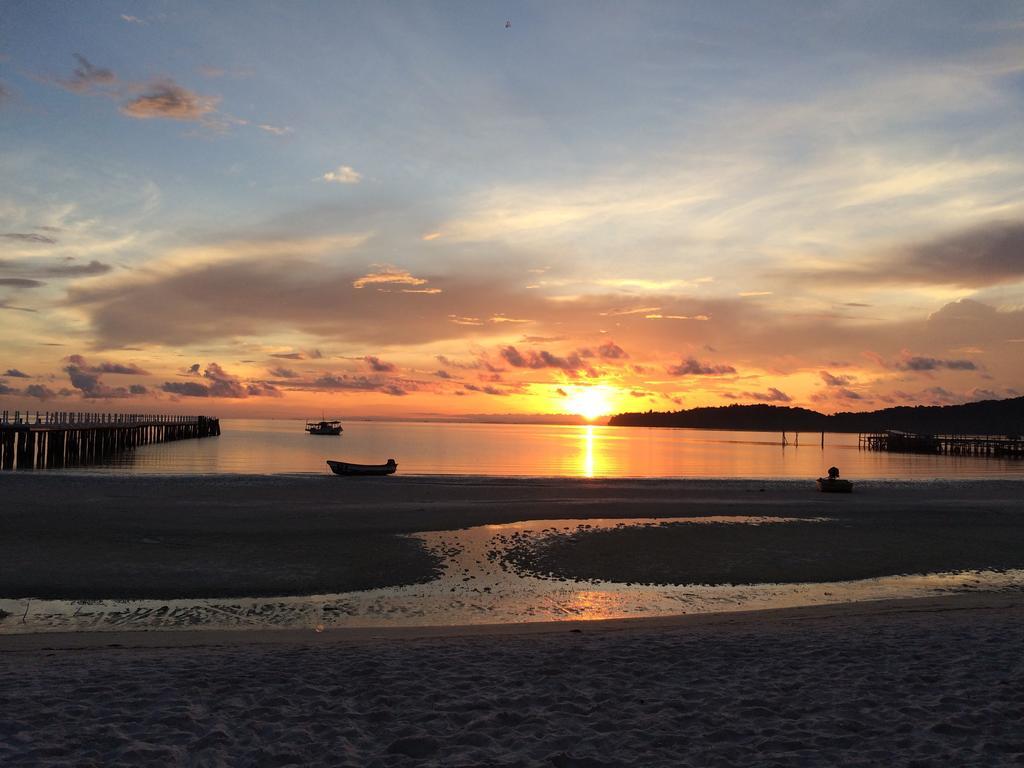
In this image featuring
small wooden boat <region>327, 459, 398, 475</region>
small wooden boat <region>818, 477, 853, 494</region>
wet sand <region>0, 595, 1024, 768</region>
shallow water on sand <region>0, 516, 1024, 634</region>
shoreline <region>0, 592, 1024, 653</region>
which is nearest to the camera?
wet sand <region>0, 595, 1024, 768</region>

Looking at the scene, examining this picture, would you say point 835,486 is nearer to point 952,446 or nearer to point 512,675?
point 512,675

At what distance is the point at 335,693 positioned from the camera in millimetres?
7730

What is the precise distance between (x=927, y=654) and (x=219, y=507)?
24.3 metres

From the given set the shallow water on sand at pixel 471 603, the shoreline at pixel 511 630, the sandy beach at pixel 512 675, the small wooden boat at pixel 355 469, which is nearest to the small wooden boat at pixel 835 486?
the sandy beach at pixel 512 675

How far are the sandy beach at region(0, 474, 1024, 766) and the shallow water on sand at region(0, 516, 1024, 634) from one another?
66 cm

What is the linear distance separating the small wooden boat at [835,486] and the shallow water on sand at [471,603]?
21.9 metres

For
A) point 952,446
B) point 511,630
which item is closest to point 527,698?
point 511,630

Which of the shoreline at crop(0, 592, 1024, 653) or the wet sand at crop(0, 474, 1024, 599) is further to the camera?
the wet sand at crop(0, 474, 1024, 599)

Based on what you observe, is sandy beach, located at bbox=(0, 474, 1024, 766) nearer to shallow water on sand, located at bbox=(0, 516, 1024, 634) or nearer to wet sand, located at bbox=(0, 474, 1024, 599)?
wet sand, located at bbox=(0, 474, 1024, 599)

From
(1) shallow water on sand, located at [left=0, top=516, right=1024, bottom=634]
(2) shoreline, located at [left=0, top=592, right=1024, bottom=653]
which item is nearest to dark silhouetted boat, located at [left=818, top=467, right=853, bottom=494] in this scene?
(1) shallow water on sand, located at [left=0, top=516, right=1024, bottom=634]

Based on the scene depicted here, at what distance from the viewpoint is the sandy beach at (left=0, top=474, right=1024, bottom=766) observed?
632 cm

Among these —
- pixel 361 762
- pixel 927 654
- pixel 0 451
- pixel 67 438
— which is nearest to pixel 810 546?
pixel 927 654

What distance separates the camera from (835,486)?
3900 cm

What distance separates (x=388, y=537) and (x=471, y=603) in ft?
25.1
